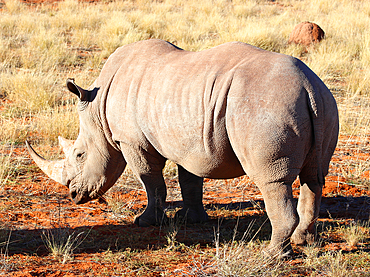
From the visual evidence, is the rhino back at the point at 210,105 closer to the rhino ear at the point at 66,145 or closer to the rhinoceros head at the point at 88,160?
the rhinoceros head at the point at 88,160

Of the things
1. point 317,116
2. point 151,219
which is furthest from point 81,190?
point 317,116

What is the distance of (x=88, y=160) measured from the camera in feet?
14.4

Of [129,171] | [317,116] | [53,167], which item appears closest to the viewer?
[317,116]

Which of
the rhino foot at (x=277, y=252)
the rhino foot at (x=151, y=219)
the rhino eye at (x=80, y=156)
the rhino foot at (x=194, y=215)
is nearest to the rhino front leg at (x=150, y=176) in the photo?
the rhino foot at (x=151, y=219)

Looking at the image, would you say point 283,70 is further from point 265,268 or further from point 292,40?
Result: point 292,40

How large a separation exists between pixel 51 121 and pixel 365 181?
4.81 metres

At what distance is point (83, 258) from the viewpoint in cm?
372

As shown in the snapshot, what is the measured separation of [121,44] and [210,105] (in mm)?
9357

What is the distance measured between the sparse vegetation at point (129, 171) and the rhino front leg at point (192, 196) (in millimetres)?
134

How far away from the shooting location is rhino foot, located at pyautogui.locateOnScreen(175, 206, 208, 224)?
4504 millimetres

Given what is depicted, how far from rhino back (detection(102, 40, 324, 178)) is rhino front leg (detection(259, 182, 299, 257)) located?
22 centimetres

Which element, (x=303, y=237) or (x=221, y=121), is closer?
(x=221, y=121)

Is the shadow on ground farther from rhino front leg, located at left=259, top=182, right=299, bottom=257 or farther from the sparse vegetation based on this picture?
rhino front leg, located at left=259, top=182, right=299, bottom=257

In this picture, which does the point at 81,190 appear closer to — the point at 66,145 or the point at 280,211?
the point at 66,145
